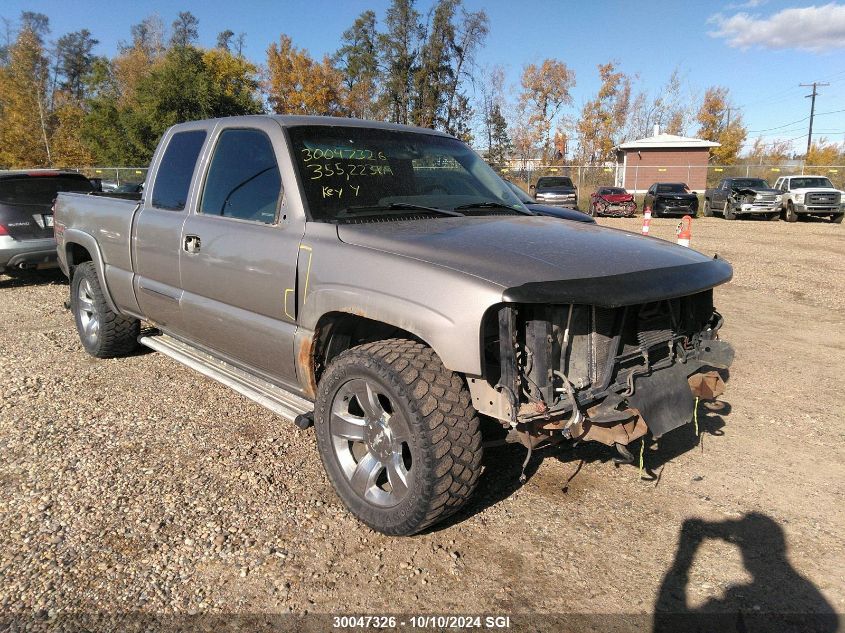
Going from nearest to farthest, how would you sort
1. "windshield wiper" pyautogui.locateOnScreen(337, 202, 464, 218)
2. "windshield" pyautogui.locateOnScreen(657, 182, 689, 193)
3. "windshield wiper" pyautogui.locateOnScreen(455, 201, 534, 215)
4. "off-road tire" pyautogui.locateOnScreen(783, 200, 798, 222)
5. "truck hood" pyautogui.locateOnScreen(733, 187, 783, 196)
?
"windshield wiper" pyautogui.locateOnScreen(337, 202, 464, 218) < "windshield wiper" pyautogui.locateOnScreen(455, 201, 534, 215) < "off-road tire" pyautogui.locateOnScreen(783, 200, 798, 222) < "truck hood" pyautogui.locateOnScreen(733, 187, 783, 196) < "windshield" pyautogui.locateOnScreen(657, 182, 689, 193)

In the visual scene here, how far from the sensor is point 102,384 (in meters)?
4.95

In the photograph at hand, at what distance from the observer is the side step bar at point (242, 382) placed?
3.37m

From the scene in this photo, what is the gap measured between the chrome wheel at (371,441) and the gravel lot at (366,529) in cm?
24

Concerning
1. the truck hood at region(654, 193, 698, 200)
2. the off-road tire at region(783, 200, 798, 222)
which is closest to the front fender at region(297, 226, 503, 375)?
the off-road tire at region(783, 200, 798, 222)

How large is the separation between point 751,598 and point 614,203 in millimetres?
26969

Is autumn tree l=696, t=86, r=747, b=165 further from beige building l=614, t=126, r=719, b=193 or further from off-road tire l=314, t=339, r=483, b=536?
off-road tire l=314, t=339, r=483, b=536

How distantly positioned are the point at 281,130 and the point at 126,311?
7.76ft

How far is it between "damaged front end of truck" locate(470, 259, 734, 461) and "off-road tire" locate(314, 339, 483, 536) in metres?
0.14

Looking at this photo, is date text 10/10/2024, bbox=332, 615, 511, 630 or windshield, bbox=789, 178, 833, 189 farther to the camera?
windshield, bbox=789, 178, 833, 189

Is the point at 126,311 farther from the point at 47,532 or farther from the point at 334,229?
the point at 334,229

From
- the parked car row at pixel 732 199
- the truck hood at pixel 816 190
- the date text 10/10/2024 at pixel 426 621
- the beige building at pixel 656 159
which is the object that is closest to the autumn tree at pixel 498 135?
the beige building at pixel 656 159

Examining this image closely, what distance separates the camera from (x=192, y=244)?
3857mm

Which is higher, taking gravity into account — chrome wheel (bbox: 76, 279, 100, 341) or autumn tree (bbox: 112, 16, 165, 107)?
autumn tree (bbox: 112, 16, 165, 107)

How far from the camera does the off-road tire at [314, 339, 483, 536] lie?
2.60 metres
